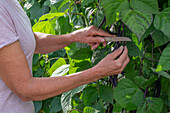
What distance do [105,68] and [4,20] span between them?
34 cm

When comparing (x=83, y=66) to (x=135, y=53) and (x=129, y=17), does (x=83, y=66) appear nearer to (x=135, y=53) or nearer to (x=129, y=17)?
(x=135, y=53)

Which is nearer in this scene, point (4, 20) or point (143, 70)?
point (4, 20)

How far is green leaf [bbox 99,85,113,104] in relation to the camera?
0.99 meters

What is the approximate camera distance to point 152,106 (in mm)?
811

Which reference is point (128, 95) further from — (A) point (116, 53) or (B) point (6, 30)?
(B) point (6, 30)

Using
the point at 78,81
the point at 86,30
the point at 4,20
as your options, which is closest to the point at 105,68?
the point at 78,81

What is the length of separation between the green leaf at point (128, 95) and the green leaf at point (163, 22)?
0.71ft

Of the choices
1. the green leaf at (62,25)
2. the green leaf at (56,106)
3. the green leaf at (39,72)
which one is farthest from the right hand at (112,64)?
the green leaf at (39,72)

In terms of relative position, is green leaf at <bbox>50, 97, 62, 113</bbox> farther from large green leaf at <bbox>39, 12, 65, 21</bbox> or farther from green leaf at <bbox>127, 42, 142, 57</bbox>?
green leaf at <bbox>127, 42, 142, 57</bbox>

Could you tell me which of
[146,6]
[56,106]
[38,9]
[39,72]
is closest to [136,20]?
[146,6]

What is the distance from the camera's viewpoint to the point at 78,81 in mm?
804

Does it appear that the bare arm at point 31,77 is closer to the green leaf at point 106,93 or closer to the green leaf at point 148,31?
the green leaf at point 148,31

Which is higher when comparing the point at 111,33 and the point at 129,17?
the point at 129,17

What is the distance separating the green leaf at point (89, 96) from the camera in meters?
1.05
